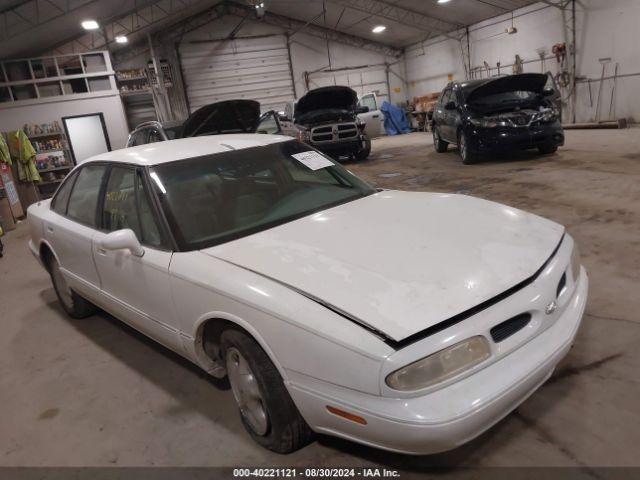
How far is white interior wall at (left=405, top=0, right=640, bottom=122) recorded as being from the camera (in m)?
11.4

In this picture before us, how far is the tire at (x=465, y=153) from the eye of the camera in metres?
8.33

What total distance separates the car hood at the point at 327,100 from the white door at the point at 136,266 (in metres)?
8.34

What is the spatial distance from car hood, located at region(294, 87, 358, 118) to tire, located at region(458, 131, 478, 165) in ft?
10.9

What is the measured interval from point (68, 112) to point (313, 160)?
12.3m

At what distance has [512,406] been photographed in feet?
5.27

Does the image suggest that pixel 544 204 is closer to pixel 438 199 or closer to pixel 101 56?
pixel 438 199

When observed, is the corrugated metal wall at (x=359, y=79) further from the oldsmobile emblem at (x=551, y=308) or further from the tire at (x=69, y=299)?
the oldsmobile emblem at (x=551, y=308)

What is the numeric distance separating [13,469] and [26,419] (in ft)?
1.46

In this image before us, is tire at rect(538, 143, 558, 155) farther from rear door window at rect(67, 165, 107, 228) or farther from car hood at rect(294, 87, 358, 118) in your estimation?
rear door window at rect(67, 165, 107, 228)

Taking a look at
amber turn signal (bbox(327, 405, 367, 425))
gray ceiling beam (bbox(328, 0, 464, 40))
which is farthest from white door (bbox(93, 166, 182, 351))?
gray ceiling beam (bbox(328, 0, 464, 40))

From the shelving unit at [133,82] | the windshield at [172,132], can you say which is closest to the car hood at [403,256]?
the windshield at [172,132]

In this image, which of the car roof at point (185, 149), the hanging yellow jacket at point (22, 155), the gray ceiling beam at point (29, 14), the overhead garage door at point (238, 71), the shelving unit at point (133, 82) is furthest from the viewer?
the overhead garage door at point (238, 71)

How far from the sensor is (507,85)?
8.21 metres

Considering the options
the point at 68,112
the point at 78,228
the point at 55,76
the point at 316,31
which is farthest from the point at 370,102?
the point at 78,228
